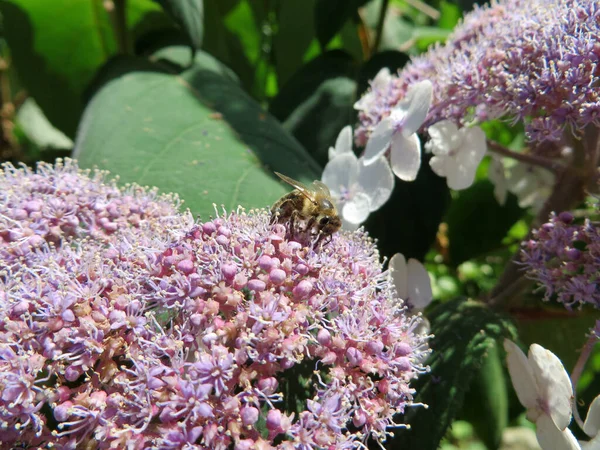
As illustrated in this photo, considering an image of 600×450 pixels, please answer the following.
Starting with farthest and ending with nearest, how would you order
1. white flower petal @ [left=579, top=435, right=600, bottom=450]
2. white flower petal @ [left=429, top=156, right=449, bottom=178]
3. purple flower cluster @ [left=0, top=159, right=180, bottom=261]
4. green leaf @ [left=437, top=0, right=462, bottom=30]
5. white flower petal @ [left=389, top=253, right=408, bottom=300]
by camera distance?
1. green leaf @ [left=437, top=0, right=462, bottom=30]
2. white flower petal @ [left=429, top=156, right=449, bottom=178]
3. white flower petal @ [left=389, top=253, right=408, bottom=300]
4. purple flower cluster @ [left=0, top=159, right=180, bottom=261]
5. white flower petal @ [left=579, top=435, right=600, bottom=450]

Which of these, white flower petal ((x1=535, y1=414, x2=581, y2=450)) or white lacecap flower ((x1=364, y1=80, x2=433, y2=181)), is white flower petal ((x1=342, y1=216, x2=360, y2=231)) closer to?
white lacecap flower ((x1=364, y1=80, x2=433, y2=181))

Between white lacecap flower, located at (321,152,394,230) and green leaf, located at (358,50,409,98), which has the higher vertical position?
green leaf, located at (358,50,409,98)

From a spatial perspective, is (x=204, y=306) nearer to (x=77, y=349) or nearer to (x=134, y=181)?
(x=77, y=349)

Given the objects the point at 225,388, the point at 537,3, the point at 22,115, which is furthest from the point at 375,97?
the point at 22,115

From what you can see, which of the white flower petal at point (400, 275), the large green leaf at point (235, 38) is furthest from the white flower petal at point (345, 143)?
the large green leaf at point (235, 38)

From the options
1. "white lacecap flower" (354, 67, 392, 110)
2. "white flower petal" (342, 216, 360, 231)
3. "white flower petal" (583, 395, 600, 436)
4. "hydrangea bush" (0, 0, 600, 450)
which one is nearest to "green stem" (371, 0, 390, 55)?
"hydrangea bush" (0, 0, 600, 450)

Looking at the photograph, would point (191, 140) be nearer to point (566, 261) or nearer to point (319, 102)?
point (319, 102)

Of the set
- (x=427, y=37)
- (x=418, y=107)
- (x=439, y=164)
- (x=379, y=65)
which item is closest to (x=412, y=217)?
(x=439, y=164)

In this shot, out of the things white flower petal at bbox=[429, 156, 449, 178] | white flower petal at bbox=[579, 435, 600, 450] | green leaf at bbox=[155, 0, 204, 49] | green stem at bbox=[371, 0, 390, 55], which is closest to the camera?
white flower petal at bbox=[579, 435, 600, 450]
